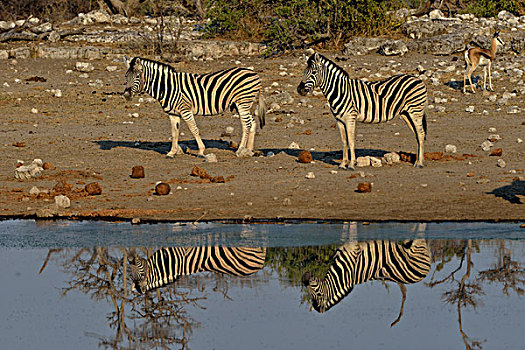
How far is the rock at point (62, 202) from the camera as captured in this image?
10625 mm

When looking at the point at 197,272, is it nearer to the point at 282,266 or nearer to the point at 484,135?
the point at 282,266

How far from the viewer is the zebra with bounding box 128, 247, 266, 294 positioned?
Result: 7395mm

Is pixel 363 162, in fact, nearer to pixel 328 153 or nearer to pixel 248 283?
pixel 328 153

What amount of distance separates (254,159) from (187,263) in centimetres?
600

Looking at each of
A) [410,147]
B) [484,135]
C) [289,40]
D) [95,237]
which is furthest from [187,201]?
[289,40]

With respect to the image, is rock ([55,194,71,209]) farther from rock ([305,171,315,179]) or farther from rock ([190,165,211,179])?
Answer: rock ([305,171,315,179])

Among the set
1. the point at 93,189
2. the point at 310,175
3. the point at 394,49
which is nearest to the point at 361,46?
the point at 394,49

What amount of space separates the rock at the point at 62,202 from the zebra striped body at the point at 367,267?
3.86 meters

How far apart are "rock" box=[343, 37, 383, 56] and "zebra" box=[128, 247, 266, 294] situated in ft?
51.6

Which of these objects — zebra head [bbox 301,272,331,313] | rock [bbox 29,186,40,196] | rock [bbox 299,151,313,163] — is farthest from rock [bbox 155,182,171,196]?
zebra head [bbox 301,272,331,313]

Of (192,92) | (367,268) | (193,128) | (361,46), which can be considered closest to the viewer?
(367,268)

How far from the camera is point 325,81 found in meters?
13.0

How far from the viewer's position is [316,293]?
6.82 meters

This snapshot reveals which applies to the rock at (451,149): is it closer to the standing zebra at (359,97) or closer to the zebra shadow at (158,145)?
the standing zebra at (359,97)
